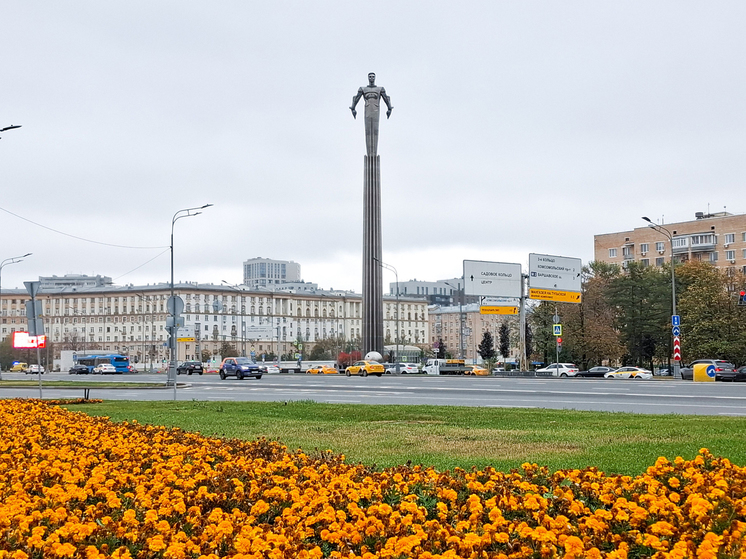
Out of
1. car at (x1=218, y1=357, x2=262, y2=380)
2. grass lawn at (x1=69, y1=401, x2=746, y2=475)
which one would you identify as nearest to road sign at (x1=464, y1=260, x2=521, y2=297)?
car at (x1=218, y1=357, x2=262, y2=380)

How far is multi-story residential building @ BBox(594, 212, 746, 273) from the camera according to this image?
99625 mm

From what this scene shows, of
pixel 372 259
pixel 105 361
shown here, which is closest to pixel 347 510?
pixel 372 259

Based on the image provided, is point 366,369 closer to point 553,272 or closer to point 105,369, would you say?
point 553,272

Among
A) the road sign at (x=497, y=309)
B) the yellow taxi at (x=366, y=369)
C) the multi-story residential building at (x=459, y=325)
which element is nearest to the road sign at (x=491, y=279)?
the road sign at (x=497, y=309)

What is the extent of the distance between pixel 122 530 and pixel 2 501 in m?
1.62

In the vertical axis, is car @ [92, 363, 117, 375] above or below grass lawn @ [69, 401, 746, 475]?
below

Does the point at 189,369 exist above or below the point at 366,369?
below

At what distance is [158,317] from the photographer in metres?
146

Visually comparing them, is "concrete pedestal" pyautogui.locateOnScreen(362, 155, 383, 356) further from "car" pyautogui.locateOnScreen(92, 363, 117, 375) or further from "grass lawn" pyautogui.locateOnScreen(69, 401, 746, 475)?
"grass lawn" pyautogui.locateOnScreen(69, 401, 746, 475)

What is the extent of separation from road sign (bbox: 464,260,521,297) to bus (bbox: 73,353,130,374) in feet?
145

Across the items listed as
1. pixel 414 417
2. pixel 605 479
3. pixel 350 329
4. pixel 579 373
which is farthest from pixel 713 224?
pixel 605 479

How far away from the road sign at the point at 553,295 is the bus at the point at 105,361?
154ft

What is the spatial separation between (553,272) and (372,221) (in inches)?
760

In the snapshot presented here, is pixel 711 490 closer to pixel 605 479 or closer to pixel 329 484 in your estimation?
pixel 605 479
